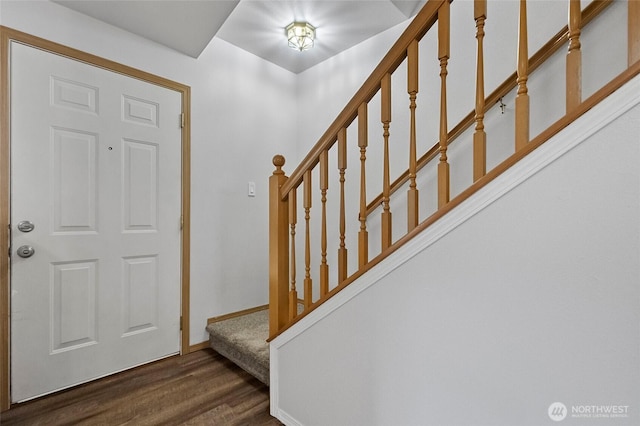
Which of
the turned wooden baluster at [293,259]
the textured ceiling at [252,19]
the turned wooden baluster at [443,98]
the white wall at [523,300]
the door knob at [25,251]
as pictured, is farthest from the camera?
the textured ceiling at [252,19]

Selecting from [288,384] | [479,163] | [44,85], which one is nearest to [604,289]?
[479,163]

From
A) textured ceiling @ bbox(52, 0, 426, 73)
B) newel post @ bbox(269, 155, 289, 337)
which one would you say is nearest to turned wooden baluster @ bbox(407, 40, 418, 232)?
newel post @ bbox(269, 155, 289, 337)

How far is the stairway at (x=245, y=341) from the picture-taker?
1.83 metres

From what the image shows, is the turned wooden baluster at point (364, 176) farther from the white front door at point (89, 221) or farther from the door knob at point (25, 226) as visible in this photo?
the door knob at point (25, 226)

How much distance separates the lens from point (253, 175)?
2.62 m

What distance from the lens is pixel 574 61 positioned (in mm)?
758

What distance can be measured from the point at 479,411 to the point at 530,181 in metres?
0.69

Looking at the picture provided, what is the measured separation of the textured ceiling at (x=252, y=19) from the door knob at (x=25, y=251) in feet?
4.68

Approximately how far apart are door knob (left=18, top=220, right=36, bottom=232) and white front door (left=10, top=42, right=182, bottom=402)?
1 centimetres

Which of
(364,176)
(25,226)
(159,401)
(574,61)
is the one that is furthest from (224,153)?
(574,61)

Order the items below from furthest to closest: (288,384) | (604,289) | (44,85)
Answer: (44,85)
(288,384)
(604,289)

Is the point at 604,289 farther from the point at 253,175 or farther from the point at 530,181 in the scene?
→ the point at 253,175

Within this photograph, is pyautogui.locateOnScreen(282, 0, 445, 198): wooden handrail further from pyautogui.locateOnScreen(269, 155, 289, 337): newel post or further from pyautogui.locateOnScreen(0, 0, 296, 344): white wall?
pyautogui.locateOnScreen(0, 0, 296, 344): white wall

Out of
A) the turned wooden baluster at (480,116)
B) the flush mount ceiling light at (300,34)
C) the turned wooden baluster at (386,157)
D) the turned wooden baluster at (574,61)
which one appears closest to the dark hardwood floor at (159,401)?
the turned wooden baluster at (386,157)
